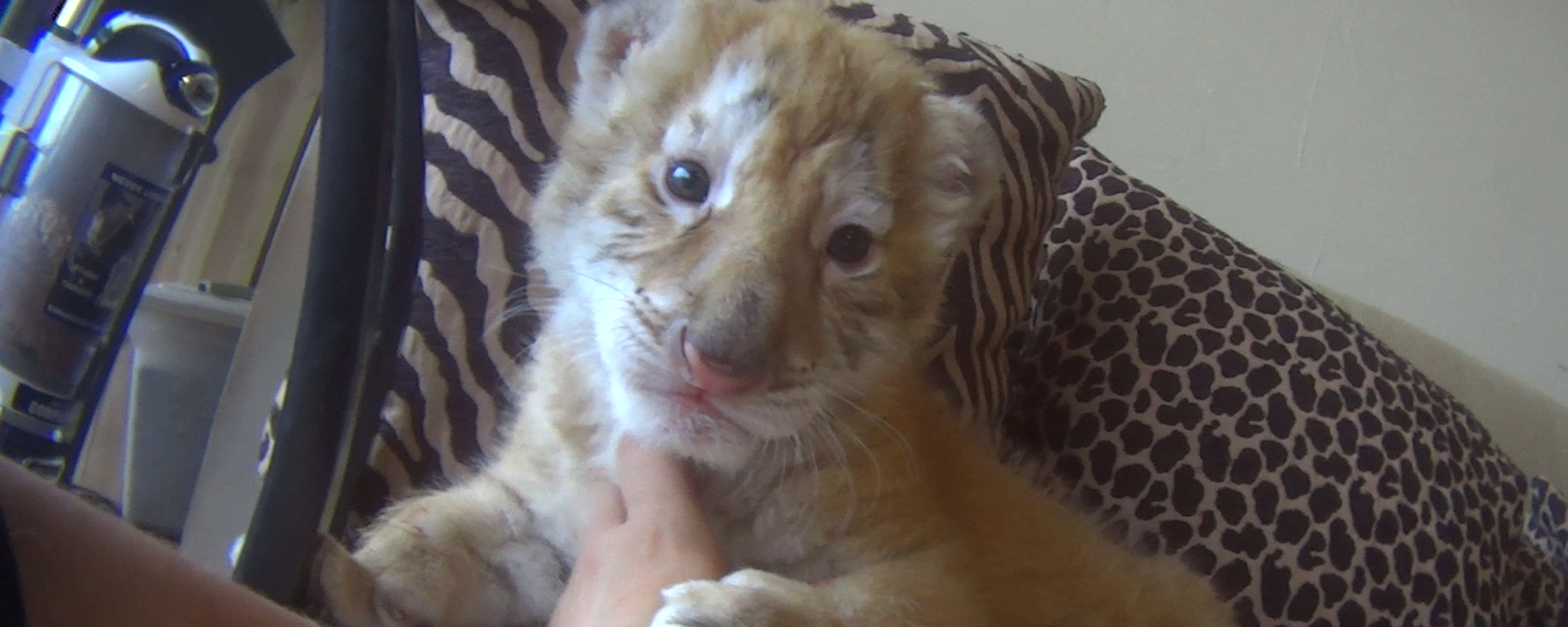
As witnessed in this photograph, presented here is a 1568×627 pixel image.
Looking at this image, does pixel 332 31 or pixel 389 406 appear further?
pixel 389 406

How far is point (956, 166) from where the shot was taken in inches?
39.3

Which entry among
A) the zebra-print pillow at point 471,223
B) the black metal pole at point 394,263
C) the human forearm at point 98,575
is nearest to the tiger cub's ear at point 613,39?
the zebra-print pillow at point 471,223

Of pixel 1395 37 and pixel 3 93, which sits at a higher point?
pixel 1395 37

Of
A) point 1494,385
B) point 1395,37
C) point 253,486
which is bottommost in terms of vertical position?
point 253,486

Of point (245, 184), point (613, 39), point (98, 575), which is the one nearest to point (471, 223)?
point (613, 39)

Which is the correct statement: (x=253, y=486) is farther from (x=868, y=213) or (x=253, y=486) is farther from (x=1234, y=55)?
(x=1234, y=55)

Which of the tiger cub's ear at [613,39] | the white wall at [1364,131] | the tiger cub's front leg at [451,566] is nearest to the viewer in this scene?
the tiger cub's front leg at [451,566]

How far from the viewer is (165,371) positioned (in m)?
1.08

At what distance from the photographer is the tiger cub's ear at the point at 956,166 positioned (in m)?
0.99

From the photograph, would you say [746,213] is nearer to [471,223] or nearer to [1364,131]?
[471,223]

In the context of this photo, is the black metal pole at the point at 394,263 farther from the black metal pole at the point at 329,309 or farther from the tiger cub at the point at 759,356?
the tiger cub at the point at 759,356

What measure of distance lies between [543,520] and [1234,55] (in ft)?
6.92

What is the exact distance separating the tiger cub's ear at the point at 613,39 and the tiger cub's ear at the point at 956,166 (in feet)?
0.97

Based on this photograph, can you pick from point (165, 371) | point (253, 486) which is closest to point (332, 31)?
point (253, 486)
